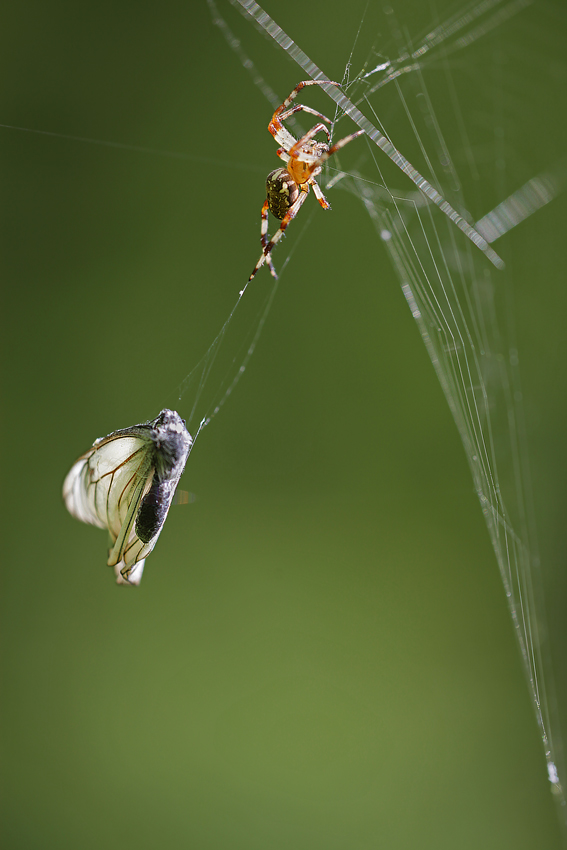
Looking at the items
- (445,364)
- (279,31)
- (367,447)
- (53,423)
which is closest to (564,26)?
(279,31)

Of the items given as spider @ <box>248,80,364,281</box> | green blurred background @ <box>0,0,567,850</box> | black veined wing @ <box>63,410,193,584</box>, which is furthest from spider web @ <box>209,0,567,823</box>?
black veined wing @ <box>63,410,193,584</box>

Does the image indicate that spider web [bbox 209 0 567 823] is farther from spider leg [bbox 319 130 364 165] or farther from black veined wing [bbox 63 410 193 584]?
black veined wing [bbox 63 410 193 584]

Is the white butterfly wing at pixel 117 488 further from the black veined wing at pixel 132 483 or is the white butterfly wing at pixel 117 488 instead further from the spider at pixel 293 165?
the spider at pixel 293 165

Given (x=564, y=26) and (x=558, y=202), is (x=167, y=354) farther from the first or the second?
(x=564, y=26)

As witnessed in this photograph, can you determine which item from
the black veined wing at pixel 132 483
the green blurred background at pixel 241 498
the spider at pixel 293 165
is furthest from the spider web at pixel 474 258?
the black veined wing at pixel 132 483

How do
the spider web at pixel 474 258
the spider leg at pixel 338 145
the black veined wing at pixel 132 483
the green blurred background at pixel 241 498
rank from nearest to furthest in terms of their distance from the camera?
the black veined wing at pixel 132 483 < the spider leg at pixel 338 145 < the spider web at pixel 474 258 < the green blurred background at pixel 241 498

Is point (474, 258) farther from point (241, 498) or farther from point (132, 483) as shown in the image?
point (132, 483)
